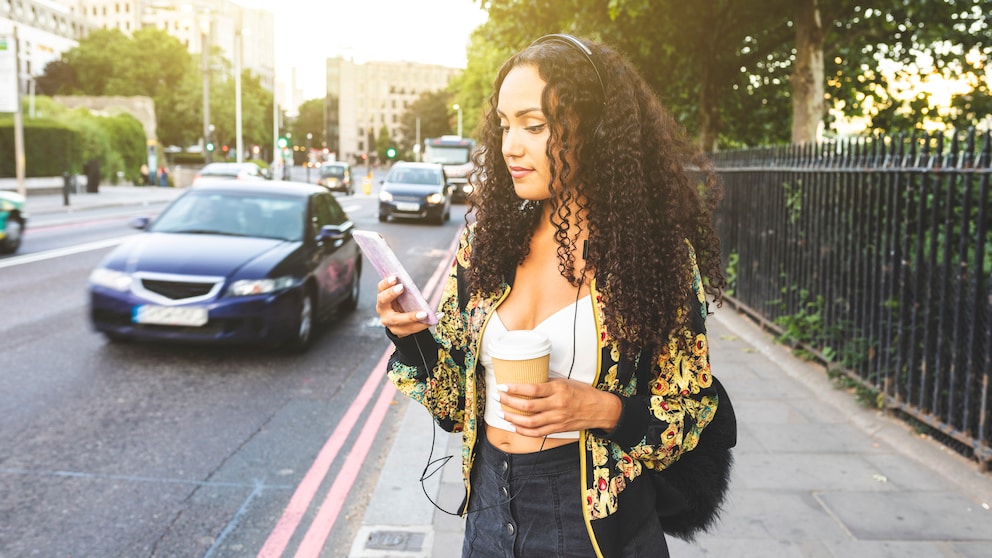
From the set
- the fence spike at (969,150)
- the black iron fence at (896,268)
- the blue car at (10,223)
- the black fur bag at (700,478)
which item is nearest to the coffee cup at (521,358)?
the black fur bag at (700,478)

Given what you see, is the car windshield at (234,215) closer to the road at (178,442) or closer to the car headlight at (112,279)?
the car headlight at (112,279)

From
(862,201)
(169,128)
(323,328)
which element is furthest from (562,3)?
(169,128)

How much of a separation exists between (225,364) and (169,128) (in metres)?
76.7

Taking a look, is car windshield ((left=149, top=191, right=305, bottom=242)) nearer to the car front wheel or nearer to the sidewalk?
the car front wheel

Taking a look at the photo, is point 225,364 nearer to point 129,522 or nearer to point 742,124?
point 129,522

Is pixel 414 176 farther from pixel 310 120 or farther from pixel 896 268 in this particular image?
pixel 310 120

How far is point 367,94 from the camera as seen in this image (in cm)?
17338

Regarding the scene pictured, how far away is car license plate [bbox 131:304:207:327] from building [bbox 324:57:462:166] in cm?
16128

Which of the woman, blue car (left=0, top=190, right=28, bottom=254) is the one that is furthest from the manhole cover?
blue car (left=0, top=190, right=28, bottom=254)

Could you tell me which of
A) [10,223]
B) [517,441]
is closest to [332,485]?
[517,441]

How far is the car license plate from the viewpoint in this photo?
679cm

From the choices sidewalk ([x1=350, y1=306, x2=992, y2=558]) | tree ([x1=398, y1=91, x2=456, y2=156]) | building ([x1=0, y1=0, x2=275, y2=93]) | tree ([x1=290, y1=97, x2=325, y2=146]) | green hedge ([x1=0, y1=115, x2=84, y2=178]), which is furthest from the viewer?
tree ([x1=290, y1=97, x2=325, y2=146])

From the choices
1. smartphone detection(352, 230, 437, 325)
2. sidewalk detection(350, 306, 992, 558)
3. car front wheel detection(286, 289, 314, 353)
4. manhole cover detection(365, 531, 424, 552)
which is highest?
smartphone detection(352, 230, 437, 325)

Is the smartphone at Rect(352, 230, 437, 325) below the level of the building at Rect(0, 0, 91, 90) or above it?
below
